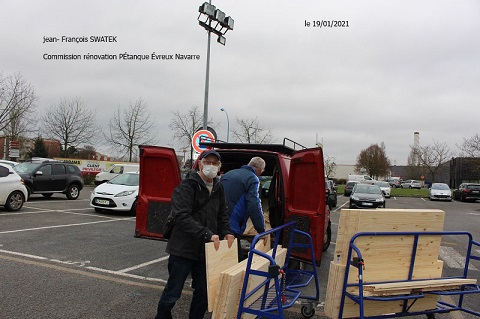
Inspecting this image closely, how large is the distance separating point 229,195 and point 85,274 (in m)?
2.69

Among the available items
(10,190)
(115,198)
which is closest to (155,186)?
(115,198)

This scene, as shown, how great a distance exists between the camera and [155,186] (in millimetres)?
6031

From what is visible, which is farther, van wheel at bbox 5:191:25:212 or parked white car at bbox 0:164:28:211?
van wheel at bbox 5:191:25:212

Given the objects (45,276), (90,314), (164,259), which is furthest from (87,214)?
(90,314)

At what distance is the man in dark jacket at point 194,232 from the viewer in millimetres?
3492

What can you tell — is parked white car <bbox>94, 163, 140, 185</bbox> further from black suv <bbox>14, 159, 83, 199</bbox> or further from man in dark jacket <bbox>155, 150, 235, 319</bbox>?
man in dark jacket <bbox>155, 150, 235, 319</bbox>

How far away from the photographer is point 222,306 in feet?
10.8

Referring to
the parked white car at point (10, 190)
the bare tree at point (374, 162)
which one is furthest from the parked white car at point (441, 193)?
the bare tree at point (374, 162)

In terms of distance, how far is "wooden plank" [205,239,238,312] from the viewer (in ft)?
11.0

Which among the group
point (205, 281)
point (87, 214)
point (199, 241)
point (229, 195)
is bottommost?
point (87, 214)

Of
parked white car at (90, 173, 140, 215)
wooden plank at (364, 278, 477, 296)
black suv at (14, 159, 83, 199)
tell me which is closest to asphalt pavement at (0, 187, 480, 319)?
wooden plank at (364, 278, 477, 296)

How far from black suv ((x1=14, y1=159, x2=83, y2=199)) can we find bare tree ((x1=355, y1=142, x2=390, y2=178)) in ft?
248

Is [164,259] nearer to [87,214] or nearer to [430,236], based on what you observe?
[430,236]

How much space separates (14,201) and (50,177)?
14.3 ft
